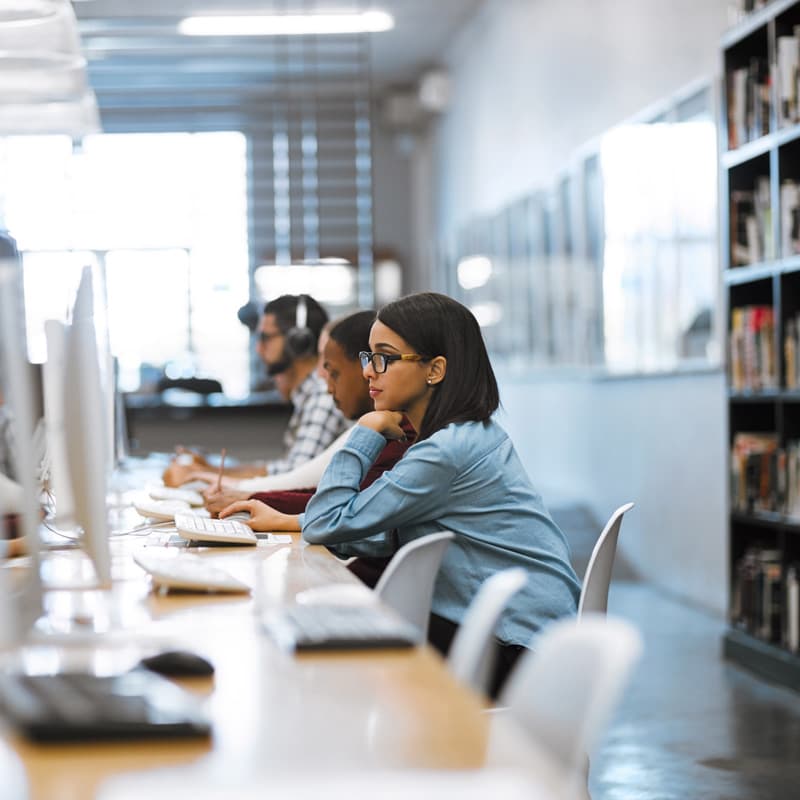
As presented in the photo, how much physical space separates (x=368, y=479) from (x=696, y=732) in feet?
5.56

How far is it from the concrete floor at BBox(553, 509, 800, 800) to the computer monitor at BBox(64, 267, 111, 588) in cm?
194

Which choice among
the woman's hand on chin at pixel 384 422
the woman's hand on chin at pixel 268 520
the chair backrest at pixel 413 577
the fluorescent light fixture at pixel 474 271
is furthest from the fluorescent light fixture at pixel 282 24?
the chair backrest at pixel 413 577

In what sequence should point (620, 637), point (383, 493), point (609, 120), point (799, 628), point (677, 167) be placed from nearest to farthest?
point (620, 637), point (383, 493), point (799, 628), point (677, 167), point (609, 120)

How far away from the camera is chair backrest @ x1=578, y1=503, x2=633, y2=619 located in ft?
7.43

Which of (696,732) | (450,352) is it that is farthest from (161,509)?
(696,732)

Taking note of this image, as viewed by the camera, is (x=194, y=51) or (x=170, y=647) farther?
(x=194, y=51)

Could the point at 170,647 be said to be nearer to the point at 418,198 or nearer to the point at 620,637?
the point at 620,637

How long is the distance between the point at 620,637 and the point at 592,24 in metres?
7.47

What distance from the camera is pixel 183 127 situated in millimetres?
13578

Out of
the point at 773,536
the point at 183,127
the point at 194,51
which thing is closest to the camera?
the point at 773,536

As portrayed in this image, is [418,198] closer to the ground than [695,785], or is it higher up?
higher up

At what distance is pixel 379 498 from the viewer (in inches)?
95.3

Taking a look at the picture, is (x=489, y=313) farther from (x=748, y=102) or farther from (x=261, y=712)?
(x=261, y=712)

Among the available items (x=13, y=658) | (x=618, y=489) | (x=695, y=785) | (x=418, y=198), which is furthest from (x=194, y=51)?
(x=13, y=658)
